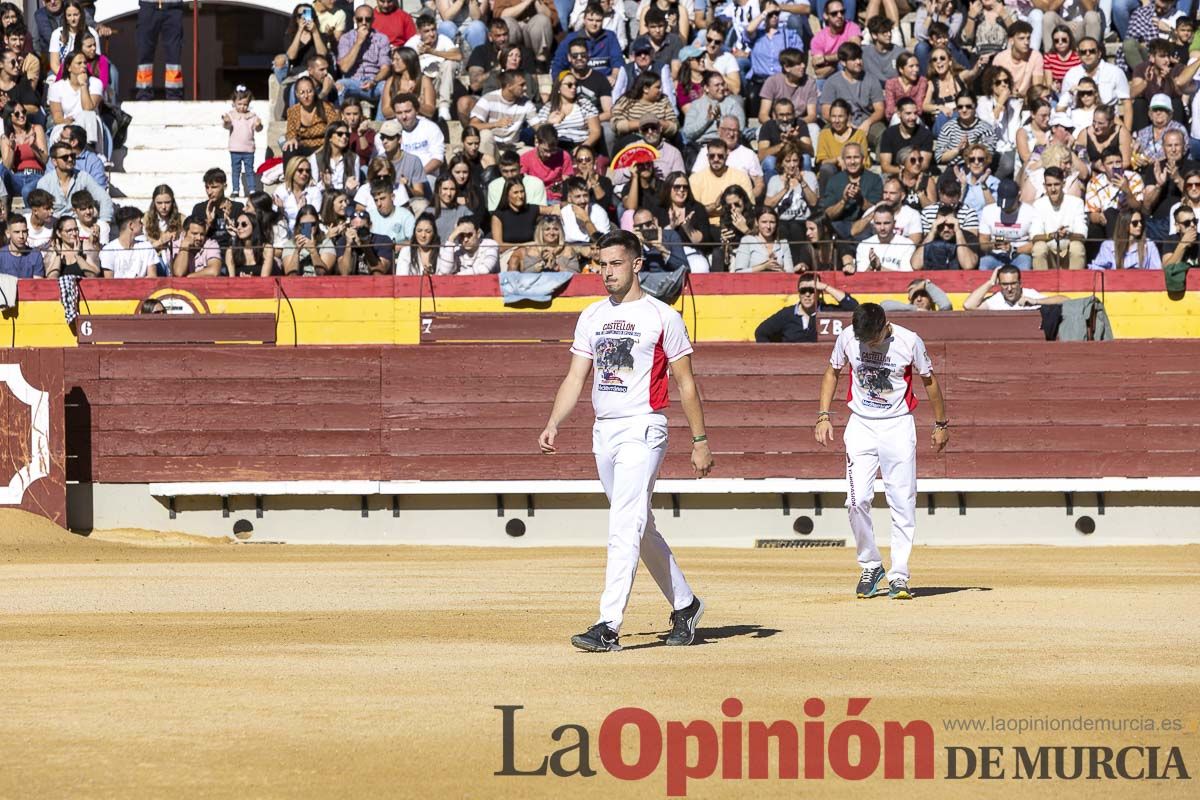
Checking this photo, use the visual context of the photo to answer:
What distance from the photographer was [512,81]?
17203 mm

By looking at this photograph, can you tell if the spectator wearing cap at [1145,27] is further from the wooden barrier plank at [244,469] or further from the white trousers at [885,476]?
the white trousers at [885,476]

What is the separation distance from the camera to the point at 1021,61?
1747cm

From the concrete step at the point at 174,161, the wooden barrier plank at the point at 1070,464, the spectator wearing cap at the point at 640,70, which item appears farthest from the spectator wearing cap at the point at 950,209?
the concrete step at the point at 174,161

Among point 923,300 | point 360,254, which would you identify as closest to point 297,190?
point 360,254

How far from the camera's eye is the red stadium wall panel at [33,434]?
1511cm

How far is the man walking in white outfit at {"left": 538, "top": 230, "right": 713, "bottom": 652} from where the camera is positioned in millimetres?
7555

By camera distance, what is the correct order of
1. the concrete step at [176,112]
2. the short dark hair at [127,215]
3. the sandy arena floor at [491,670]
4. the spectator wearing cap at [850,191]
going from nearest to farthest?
the sandy arena floor at [491,670] → the spectator wearing cap at [850,191] → the short dark hair at [127,215] → the concrete step at [176,112]

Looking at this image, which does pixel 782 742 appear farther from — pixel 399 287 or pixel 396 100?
pixel 396 100

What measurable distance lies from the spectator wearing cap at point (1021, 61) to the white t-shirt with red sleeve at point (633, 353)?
34.7 ft

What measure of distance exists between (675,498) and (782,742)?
9.50m

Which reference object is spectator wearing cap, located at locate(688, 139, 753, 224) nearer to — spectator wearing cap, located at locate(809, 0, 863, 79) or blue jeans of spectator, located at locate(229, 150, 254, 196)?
spectator wearing cap, located at locate(809, 0, 863, 79)

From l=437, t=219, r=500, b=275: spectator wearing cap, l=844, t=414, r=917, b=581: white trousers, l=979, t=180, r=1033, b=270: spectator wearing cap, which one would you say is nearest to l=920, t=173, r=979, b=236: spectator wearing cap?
l=979, t=180, r=1033, b=270: spectator wearing cap

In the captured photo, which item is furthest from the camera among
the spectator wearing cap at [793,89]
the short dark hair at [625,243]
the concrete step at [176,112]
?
the concrete step at [176,112]

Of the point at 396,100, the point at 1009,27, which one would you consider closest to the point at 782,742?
the point at 396,100
